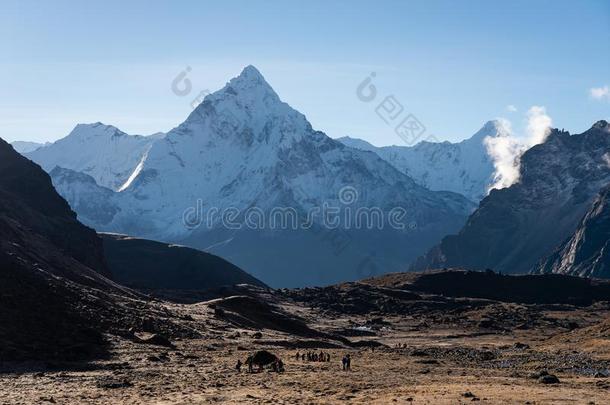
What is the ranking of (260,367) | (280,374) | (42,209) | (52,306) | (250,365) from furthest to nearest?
(42,209) < (52,306) < (260,367) < (250,365) < (280,374)

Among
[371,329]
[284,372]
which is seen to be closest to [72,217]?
[371,329]

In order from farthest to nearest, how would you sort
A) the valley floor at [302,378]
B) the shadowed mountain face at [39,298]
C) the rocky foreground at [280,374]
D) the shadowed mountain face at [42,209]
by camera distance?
the shadowed mountain face at [42,209] < the shadowed mountain face at [39,298] < the rocky foreground at [280,374] < the valley floor at [302,378]

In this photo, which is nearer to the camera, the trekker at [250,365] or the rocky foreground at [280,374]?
the rocky foreground at [280,374]

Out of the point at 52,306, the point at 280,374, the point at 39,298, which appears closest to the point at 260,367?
the point at 280,374

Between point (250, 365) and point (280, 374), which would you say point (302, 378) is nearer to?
point (280, 374)

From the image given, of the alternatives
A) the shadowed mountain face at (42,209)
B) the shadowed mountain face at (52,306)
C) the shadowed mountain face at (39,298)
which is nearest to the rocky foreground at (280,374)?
the shadowed mountain face at (52,306)

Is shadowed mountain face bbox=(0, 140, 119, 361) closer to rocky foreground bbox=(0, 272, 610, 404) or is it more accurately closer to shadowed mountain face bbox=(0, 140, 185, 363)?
shadowed mountain face bbox=(0, 140, 185, 363)

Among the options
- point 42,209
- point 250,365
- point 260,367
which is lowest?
point 260,367

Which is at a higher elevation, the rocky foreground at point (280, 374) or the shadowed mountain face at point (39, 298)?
the shadowed mountain face at point (39, 298)

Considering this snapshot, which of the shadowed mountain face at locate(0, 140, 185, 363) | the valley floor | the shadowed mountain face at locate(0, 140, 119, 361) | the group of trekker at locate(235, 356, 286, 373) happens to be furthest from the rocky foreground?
the shadowed mountain face at locate(0, 140, 119, 361)

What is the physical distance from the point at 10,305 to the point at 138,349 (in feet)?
38.7

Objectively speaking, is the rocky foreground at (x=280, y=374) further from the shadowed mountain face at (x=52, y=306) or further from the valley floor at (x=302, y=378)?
the shadowed mountain face at (x=52, y=306)

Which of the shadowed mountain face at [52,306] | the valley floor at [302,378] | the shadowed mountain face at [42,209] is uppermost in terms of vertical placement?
the shadowed mountain face at [42,209]

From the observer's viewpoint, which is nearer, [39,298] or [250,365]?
[250,365]
